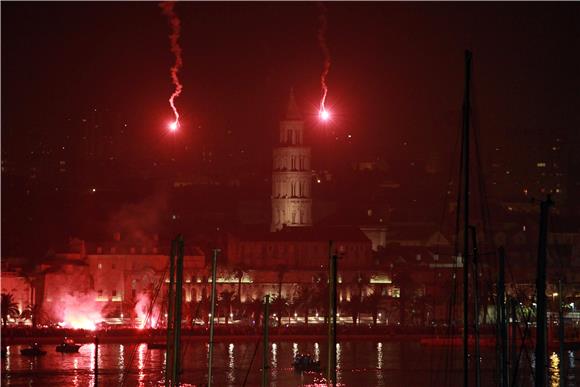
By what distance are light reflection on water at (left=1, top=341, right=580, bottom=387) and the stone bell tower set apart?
787 inches

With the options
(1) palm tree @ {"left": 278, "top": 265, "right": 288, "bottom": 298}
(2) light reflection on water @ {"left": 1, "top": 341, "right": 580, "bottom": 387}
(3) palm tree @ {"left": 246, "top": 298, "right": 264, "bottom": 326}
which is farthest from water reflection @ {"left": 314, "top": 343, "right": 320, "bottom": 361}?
(1) palm tree @ {"left": 278, "top": 265, "right": 288, "bottom": 298}

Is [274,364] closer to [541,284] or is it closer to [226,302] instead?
[226,302]

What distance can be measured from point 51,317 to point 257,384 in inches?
1015

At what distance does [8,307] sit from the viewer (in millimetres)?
73125

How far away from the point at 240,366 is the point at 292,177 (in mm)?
31546

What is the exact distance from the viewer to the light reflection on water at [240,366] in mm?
50281

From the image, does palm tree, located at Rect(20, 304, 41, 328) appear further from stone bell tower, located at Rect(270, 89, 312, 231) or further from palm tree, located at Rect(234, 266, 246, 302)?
stone bell tower, located at Rect(270, 89, 312, 231)

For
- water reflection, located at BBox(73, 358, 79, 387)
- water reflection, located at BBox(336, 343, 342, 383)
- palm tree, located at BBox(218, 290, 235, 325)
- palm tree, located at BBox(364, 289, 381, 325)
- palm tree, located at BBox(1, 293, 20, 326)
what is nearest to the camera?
water reflection, located at BBox(73, 358, 79, 387)

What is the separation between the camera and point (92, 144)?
116 m

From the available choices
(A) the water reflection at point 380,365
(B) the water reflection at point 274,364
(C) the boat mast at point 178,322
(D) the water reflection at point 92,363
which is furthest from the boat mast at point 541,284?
(A) the water reflection at point 380,365

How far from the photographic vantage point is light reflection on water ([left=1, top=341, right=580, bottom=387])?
1980 inches

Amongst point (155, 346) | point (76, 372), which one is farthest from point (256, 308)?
point (76, 372)

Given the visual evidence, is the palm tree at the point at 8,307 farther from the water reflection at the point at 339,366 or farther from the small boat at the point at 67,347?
the water reflection at the point at 339,366

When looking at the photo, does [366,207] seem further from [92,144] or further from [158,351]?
[158,351]
